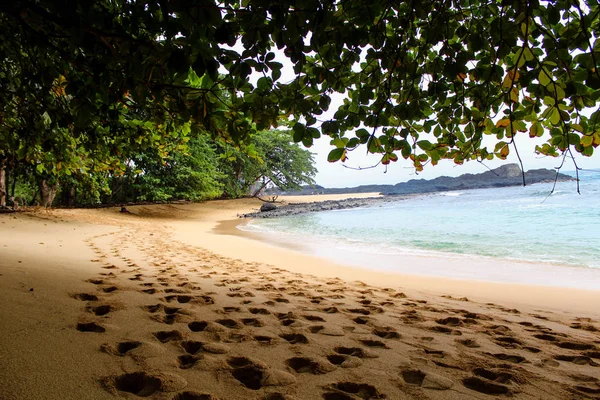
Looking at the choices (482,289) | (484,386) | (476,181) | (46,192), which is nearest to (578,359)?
(484,386)

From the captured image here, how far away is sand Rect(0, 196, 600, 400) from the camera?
4.56 ft

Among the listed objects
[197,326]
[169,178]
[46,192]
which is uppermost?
[169,178]

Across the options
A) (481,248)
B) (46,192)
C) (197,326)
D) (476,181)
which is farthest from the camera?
(476,181)

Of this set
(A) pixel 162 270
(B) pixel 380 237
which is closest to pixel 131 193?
(B) pixel 380 237

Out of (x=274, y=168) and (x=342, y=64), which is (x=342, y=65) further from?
(x=274, y=168)

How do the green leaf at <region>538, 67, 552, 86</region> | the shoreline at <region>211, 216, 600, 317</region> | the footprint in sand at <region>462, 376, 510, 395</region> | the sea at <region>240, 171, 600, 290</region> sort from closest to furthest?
the footprint in sand at <region>462, 376, 510, 395</region>, the green leaf at <region>538, 67, 552, 86</region>, the shoreline at <region>211, 216, 600, 317</region>, the sea at <region>240, 171, 600, 290</region>

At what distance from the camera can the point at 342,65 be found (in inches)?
86.3

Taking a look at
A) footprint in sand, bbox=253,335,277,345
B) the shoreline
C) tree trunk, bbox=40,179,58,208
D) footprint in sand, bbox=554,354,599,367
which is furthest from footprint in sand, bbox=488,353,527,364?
tree trunk, bbox=40,179,58,208

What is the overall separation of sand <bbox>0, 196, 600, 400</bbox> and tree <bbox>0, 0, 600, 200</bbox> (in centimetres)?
120

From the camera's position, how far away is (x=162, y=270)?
14.0ft

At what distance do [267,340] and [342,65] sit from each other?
181 centimetres

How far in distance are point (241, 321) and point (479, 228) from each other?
39.0 ft

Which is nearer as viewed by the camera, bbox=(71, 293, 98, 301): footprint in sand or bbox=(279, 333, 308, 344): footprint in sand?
bbox=(279, 333, 308, 344): footprint in sand

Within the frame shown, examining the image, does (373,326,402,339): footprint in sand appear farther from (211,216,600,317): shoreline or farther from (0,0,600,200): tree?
(211,216,600,317): shoreline
